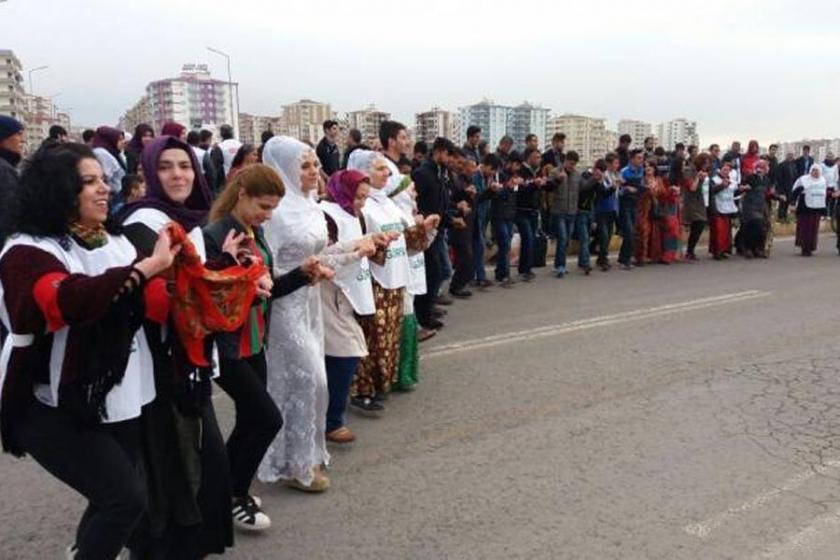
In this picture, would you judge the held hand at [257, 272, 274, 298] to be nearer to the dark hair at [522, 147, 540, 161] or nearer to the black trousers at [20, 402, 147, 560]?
the black trousers at [20, 402, 147, 560]

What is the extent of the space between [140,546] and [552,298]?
717 cm

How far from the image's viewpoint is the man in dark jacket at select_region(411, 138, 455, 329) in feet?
25.7

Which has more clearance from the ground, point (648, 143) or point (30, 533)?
point (648, 143)

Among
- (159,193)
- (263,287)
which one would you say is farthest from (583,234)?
(159,193)

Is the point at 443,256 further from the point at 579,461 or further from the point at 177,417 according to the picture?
the point at 177,417

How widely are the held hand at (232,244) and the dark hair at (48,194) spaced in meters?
0.69

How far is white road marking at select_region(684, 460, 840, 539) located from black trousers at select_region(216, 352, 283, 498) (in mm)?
2075

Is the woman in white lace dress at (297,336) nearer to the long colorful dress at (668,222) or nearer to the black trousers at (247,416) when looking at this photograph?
the black trousers at (247,416)

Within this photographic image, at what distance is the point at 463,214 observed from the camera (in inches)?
364

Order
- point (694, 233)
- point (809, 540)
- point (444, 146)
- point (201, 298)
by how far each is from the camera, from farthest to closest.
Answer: point (694, 233) < point (444, 146) < point (809, 540) < point (201, 298)

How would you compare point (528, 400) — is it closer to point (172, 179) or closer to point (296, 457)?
point (296, 457)

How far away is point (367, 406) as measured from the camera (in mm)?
5281

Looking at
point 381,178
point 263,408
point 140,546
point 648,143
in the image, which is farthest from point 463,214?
point 648,143

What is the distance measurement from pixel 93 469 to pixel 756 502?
3.19 metres
